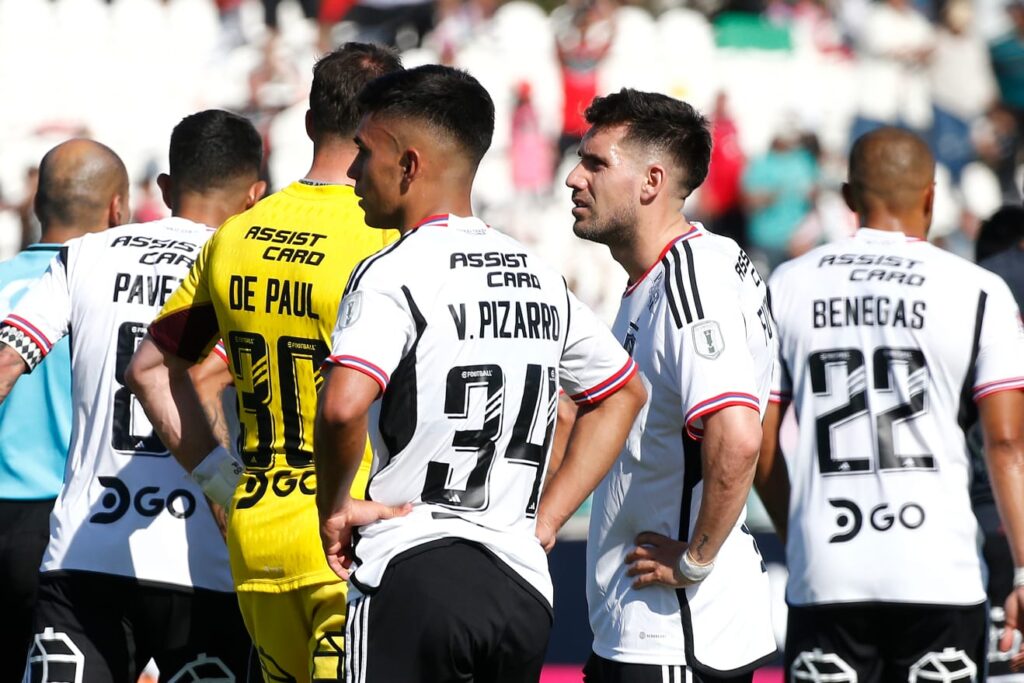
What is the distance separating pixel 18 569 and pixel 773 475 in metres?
2.76

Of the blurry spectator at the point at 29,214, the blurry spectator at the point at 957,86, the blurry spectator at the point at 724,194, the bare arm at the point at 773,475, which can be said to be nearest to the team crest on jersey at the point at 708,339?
the bare arm at the point at 773,475

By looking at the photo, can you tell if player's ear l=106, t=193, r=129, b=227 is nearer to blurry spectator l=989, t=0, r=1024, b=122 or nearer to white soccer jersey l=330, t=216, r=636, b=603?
white soccer jersey l=330, t=216, r=636, b=603

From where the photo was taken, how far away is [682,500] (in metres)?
4.33

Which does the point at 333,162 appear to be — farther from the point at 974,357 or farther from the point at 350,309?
the point at 974,357

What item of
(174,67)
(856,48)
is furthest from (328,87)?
(856,48)

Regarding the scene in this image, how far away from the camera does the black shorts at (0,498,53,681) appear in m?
5.42

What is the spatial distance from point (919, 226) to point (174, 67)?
951cm

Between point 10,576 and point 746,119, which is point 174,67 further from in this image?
point 10,576

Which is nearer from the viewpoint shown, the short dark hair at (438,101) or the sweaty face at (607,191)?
the short dark hair at (438,101)

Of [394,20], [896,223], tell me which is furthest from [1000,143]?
[896,223]

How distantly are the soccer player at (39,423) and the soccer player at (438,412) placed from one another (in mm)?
2076

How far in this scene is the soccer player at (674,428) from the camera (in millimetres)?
4160

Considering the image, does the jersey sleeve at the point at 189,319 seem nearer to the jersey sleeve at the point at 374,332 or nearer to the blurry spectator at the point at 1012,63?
the jersey sleeve at the point at 374,332

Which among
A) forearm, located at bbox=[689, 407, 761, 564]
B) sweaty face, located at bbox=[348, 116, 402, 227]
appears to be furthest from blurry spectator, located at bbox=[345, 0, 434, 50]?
sweaty face, located at bbox=[348, 116, 402, 227]
